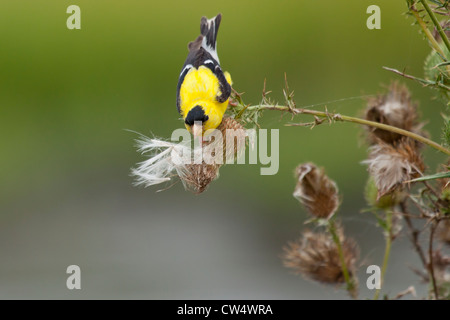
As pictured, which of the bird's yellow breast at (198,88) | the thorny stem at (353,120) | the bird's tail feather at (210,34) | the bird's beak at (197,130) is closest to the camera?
the thorny stem at (353,120)

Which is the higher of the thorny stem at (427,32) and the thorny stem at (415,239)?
the thorny stem at (427,32)

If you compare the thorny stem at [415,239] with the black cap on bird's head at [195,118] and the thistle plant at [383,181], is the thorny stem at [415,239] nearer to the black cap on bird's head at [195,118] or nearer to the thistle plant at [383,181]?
the thistle plant at [383,181]

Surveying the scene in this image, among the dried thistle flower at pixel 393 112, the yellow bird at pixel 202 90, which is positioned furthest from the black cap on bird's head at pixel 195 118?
the dried thistle flower at pixel 393 112

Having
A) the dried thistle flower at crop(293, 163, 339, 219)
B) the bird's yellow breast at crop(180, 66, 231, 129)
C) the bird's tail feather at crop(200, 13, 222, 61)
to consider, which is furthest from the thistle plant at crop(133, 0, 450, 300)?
the bird's tail feather at crop(200, 13, 222, 61)

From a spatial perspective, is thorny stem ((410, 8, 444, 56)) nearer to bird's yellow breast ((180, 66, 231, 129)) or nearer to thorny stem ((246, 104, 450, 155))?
thorny stem ((246, 104, 450, 155))

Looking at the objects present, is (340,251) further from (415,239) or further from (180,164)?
(180,164)

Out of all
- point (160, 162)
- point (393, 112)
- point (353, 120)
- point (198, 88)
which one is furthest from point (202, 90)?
point (353, 120)

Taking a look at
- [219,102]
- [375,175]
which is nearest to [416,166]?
[375,175]
